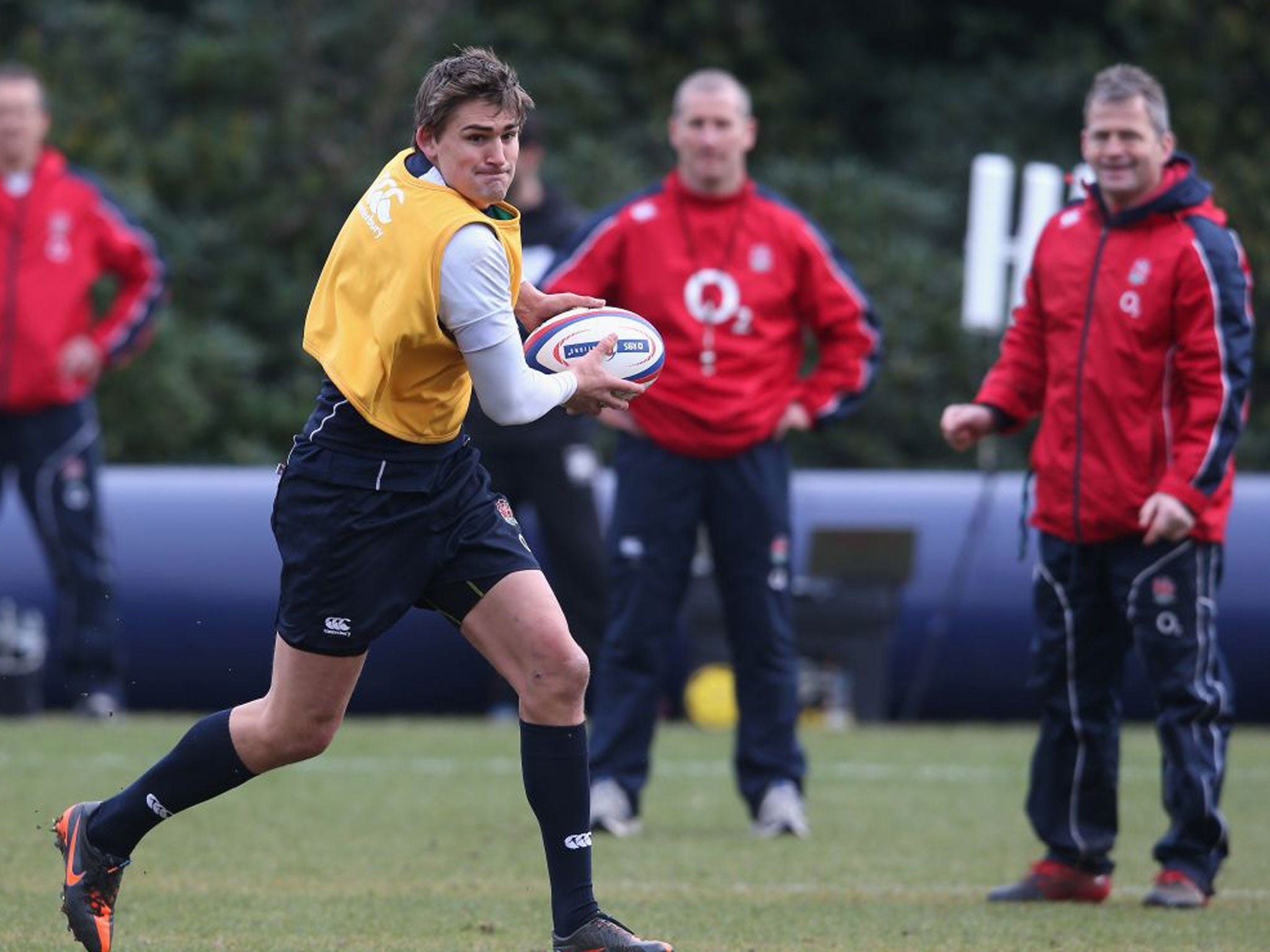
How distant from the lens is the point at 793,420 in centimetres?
759

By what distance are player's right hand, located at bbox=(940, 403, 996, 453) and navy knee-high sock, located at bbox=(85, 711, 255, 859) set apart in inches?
89.7

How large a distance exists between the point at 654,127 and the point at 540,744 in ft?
43.6

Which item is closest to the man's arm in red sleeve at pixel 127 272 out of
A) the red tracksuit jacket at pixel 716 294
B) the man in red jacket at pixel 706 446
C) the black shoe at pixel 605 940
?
the red tracksuit jacket at pixel 716 294

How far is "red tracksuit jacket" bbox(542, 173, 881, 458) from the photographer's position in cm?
740

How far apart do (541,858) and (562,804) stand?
184 centimetres

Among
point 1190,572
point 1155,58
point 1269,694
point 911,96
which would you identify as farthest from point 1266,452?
point 1190,572

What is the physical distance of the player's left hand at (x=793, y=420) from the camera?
755 cm

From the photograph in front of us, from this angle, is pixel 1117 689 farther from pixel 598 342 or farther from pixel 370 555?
pixel 370 555

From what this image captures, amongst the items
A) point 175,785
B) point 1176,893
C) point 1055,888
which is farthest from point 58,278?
point 1176,893

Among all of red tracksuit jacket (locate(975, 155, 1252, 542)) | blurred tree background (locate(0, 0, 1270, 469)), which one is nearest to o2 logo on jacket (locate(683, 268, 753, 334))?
red tracksuit jacket (locate(975, 155, 1252, 542))

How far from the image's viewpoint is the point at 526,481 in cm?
993

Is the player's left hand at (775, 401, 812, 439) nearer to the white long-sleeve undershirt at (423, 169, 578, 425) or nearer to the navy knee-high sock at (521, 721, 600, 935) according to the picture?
the navy knee-high sock at (521, 721, 600, 935)

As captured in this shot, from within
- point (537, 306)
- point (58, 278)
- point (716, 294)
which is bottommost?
point (58, 278)

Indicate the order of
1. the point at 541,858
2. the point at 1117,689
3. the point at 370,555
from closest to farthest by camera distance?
1. the point at 370,555
2. the point at 1117,689
3. the point at 541,858
